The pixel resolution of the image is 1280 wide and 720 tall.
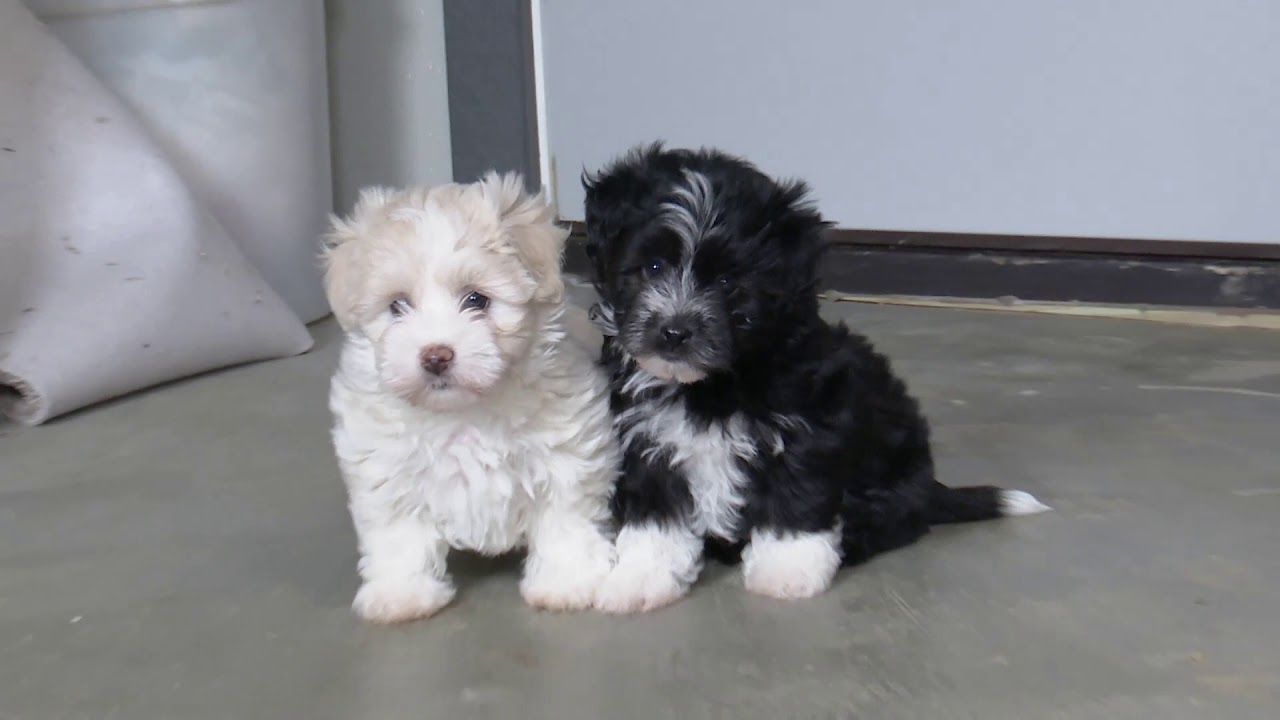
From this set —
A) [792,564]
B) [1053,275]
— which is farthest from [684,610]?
[1053,275]

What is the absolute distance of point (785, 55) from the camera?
5.41m

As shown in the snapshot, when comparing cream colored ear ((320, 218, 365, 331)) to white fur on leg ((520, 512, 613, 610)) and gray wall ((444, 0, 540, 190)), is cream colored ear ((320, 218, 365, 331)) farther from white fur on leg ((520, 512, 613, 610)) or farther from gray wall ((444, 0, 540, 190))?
gray wall ((444, 0, 540, 190))

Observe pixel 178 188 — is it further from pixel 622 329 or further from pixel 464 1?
pixel 622 329

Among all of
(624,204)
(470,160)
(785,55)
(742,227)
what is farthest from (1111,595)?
(470,160)

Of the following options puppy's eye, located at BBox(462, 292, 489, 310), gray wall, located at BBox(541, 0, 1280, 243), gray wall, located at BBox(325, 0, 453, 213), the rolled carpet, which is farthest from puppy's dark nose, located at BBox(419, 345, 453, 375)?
gray wall, located at BBox(325, 0, 453, 213)

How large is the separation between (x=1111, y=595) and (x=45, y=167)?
337cm

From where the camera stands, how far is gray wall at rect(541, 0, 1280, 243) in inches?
185

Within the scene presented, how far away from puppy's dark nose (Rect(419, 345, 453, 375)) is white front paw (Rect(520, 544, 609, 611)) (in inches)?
18.1

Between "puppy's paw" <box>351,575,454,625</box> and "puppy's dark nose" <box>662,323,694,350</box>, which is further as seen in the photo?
"puppy's paw" <box>351,575,454,625</box>

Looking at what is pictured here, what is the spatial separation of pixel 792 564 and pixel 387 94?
4467 mm

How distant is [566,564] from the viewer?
2.20 metres

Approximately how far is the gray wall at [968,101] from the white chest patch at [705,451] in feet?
11.0

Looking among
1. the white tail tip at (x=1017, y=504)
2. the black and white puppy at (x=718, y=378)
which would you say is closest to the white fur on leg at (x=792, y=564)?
the black and white puppy at (x=718, y=378)

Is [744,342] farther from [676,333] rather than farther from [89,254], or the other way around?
[89,254]
